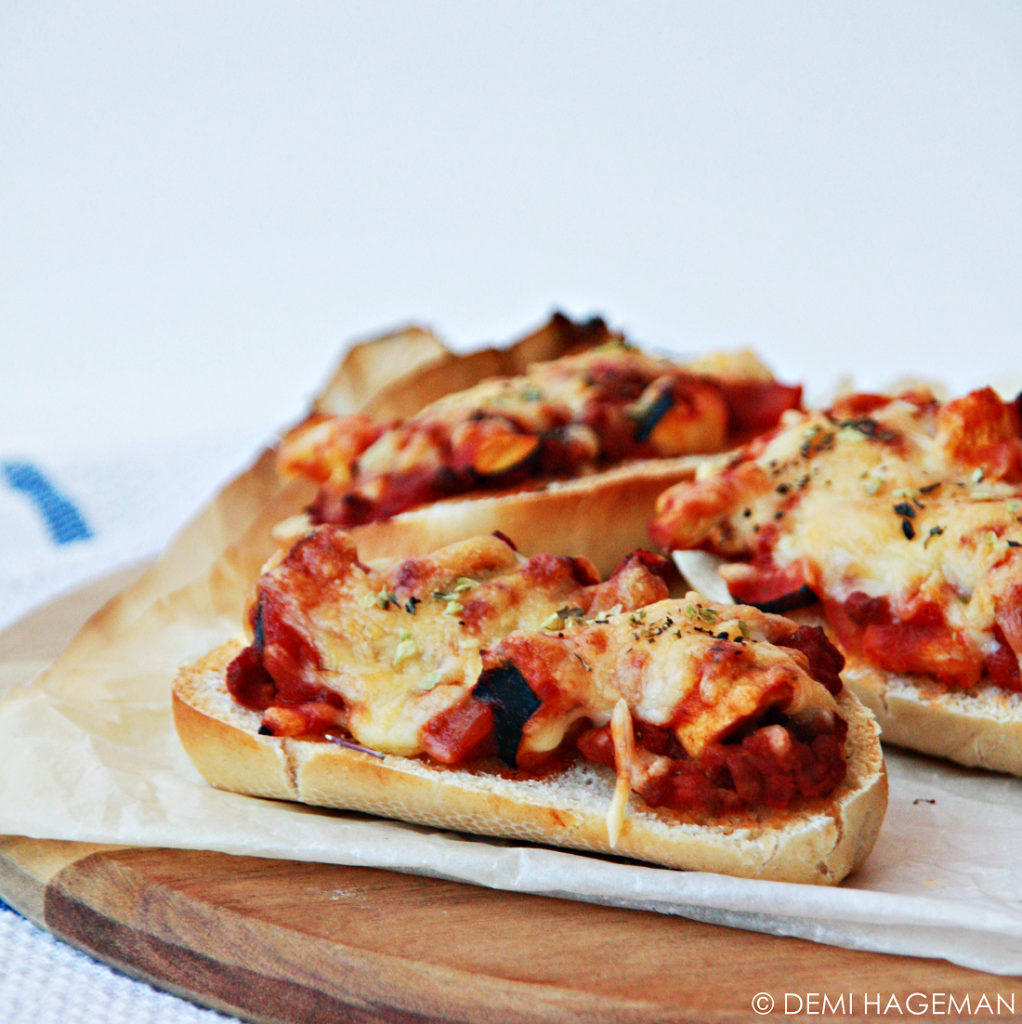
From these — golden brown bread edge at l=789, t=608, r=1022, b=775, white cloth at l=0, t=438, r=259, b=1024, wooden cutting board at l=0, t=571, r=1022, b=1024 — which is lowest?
golden brown bread edge at l=789, t=608, r=1022, b=775

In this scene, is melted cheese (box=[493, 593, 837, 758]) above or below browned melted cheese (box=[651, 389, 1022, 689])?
above

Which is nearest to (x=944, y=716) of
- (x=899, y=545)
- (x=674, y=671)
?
(x=899, y=545)

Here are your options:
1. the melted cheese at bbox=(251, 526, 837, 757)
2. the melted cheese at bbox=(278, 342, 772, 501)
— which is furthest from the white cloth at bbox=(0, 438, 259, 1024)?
the melted cheese at bbox=(278, 342, 772, 501)

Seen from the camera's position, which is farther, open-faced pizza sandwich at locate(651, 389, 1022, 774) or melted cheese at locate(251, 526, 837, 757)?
open-faced pizza sandwich at locate(651, 389, 1022, 774)

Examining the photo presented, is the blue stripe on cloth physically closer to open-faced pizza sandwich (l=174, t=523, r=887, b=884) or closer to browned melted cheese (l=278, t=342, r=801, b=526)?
browned melted cheese (l=278, t=342, r=801, b=526)

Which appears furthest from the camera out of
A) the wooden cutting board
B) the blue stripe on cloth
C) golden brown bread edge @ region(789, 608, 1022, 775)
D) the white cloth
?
the blue stripe on cloth

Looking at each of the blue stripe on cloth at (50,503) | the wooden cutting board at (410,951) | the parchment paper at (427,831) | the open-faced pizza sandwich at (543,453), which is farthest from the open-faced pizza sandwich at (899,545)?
the blue stripe on cloth at (50,503)

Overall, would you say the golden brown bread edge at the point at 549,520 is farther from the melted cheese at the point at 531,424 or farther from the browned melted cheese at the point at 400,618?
the browned melted cheese at the point at 400,618
